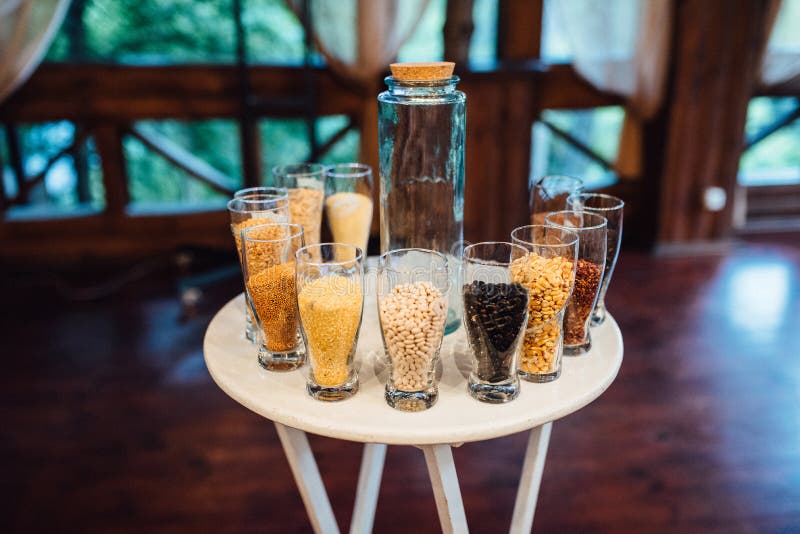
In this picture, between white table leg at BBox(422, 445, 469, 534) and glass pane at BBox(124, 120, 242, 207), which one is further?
glass pane at BBox(124, 120, 242, 207)

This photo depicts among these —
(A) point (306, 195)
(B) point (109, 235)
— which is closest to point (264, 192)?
(A) point (306, 195)

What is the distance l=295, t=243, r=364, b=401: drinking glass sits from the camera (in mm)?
1038

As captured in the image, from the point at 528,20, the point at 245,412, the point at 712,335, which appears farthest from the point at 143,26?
the point at 712,335

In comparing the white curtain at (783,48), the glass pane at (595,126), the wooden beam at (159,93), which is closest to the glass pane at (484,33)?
the glass pane at (595,126)

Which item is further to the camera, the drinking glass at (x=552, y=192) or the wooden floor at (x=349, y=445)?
the wooden floor at (x=349, y=445)

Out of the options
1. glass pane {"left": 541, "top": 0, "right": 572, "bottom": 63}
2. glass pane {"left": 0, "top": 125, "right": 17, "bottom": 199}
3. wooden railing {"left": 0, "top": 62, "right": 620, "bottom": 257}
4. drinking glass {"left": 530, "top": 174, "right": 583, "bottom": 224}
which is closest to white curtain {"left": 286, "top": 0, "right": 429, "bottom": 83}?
wooden railing {"left": 0, "top": 62, "right": 620, "bottom": 257}

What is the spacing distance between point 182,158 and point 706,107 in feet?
7.89

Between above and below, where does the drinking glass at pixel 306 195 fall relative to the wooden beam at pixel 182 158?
above

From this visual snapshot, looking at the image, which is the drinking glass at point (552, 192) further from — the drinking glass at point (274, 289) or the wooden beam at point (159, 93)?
the wooden beam at point (159, 93)

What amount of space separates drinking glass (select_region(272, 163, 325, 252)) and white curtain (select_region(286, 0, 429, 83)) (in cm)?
188

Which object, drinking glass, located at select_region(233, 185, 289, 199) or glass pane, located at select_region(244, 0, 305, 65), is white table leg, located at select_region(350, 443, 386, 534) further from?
glass pane, located at select_region(244, 0, 305, 65)

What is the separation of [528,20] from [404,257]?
2498mm

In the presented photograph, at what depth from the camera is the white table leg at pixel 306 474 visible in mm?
1238

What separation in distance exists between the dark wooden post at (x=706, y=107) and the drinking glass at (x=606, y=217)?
2254mm
